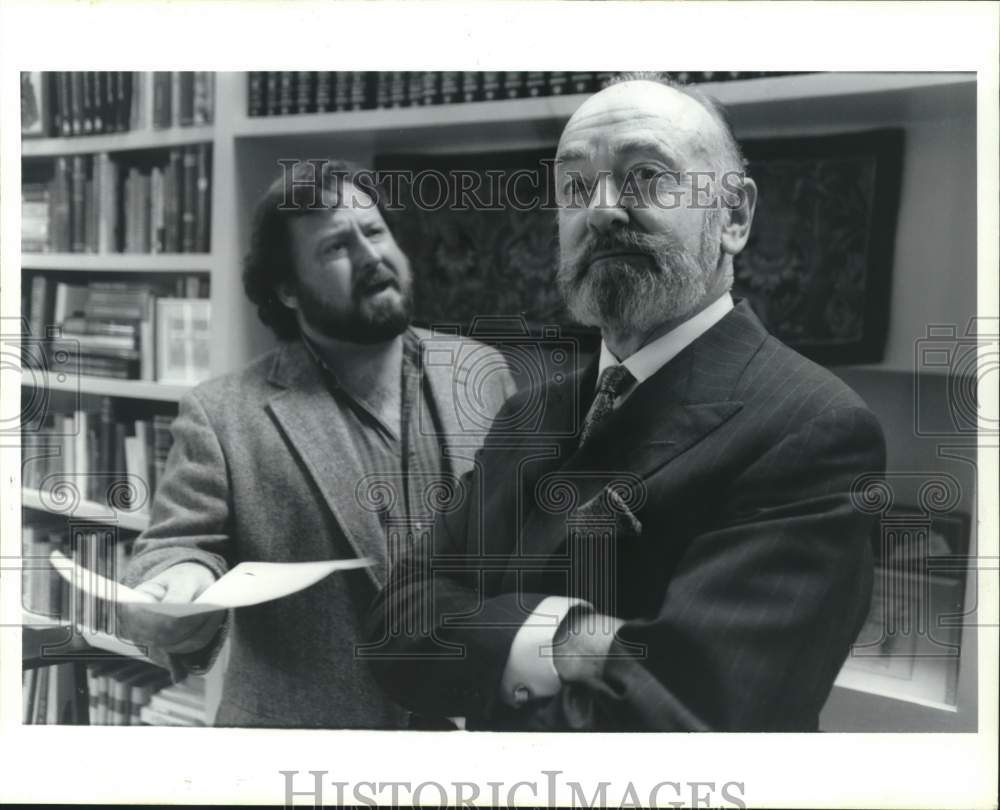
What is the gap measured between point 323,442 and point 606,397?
1.68 ft

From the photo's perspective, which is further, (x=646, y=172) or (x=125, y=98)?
(x=125, y=98)

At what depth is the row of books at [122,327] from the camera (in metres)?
1.67

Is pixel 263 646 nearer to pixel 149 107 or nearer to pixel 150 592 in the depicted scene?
pixel 150 592

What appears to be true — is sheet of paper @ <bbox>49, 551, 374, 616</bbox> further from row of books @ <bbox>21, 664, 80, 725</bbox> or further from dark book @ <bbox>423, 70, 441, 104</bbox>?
dark book @ <bbox>423, 70, 441, 104</bbox>

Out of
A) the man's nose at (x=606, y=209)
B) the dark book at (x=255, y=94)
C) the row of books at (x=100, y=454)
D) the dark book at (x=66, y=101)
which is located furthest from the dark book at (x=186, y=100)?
the man's nose at (x=606, y=209)

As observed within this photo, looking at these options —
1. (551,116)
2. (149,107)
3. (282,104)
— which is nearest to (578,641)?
(551,116)

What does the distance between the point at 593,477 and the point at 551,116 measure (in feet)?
2.10

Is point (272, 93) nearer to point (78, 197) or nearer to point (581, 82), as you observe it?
point (78, 197)

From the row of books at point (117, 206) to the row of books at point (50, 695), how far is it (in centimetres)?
79

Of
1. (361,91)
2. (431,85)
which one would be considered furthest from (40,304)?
(431,85)

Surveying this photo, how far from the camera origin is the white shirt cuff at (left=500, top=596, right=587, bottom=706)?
1597mm

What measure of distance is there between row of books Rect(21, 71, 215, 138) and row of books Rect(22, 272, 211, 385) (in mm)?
286

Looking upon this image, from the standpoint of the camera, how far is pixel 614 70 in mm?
1601

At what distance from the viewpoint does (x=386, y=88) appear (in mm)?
1636
